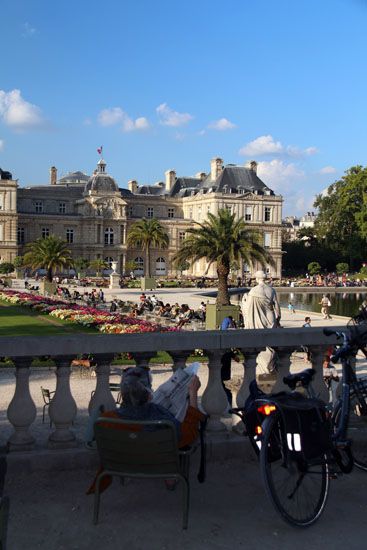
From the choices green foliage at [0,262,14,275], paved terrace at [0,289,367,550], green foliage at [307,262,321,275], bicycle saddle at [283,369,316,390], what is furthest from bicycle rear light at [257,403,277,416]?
green foliage at [307,262,321,275]

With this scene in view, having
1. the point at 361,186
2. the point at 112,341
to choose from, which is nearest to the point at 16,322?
the point at 112,341

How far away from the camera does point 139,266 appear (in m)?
90.7

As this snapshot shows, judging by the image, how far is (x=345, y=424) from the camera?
495 centimetres

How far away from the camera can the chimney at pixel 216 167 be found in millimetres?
95000

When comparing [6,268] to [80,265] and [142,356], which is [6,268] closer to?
[80,265]

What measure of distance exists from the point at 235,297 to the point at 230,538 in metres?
45.6

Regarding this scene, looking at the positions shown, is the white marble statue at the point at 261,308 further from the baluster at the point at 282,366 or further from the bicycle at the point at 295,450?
the bicycle at the point at 295,450

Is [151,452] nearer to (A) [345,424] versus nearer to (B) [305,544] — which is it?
(B) [305,544]

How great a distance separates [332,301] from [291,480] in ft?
153

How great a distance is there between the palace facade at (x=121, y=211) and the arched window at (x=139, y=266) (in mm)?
82

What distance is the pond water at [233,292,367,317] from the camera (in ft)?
136

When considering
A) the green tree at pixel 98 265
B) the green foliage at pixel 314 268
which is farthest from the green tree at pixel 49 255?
the green foliage at pixel 314 268

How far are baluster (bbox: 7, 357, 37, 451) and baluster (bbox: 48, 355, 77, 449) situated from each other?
0.60 feet

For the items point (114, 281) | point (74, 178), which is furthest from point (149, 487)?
point (74, 178)
